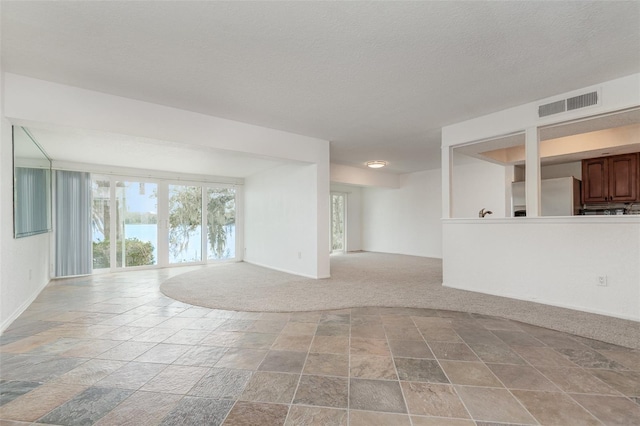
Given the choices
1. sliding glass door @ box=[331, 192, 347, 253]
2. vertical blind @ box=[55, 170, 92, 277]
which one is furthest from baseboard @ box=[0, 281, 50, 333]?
sliding glass door @ box=[331, 192, 347, 253]

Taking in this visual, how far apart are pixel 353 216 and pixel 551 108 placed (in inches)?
268

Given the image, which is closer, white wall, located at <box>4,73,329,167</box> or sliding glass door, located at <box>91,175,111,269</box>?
white wall, located at <box>4,73,329,167</box>

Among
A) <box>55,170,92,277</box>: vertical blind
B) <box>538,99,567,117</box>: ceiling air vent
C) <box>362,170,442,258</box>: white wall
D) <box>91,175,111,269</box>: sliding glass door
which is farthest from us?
<box>362,170,442,258</box>: white wall

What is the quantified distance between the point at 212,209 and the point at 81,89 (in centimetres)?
445

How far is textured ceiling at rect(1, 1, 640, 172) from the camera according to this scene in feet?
6.17

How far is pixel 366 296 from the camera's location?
148 inches

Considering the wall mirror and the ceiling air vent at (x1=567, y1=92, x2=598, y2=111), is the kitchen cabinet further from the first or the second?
the wall mirror

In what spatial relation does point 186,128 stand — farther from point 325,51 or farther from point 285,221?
point 285,221

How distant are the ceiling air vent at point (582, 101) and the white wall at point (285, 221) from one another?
3429 mm

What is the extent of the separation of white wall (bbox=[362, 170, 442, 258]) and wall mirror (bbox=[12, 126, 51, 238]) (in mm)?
7997

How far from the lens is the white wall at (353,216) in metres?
9.52

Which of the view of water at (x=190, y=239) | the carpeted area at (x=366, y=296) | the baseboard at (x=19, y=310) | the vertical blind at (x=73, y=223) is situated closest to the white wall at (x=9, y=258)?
the baseboard at (x=19, y=310)

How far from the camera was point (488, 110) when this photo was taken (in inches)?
144

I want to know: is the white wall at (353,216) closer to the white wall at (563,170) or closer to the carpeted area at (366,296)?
the carpeted area at (366,296)
